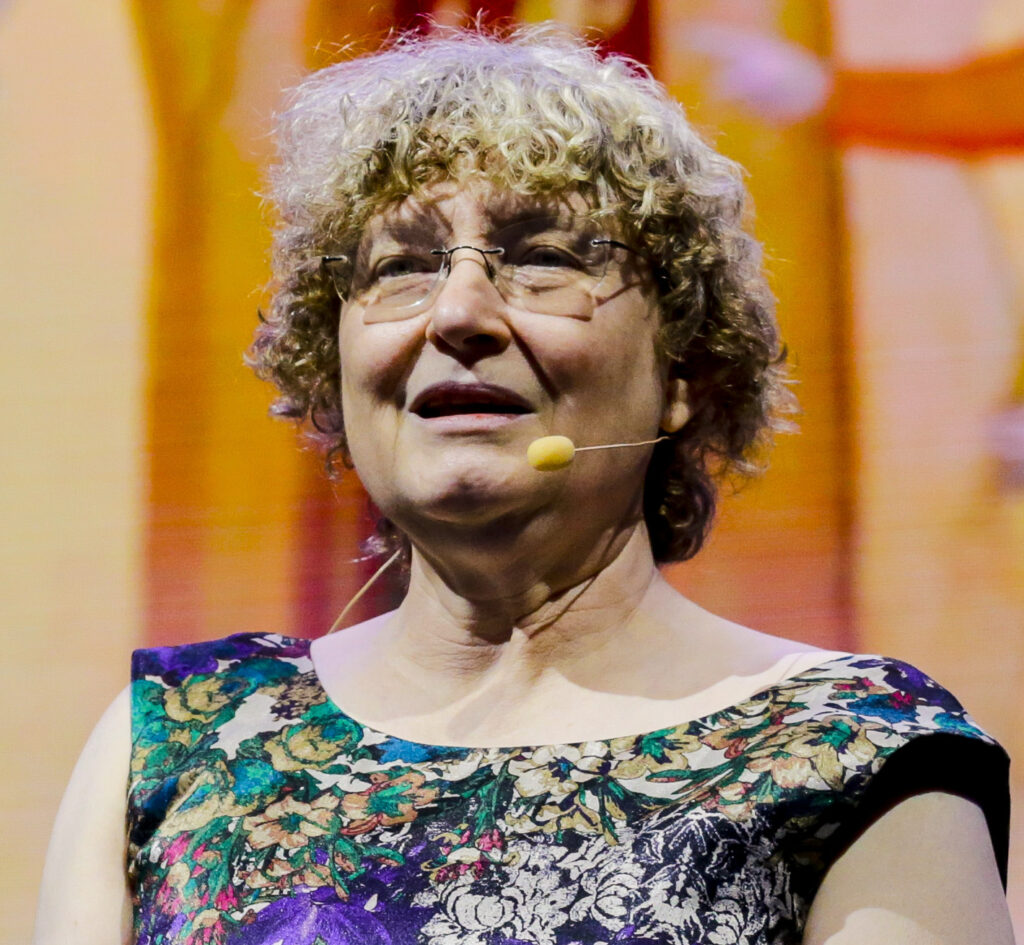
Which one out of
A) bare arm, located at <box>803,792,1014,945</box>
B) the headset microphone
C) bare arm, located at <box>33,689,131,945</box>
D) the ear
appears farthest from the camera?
the ear

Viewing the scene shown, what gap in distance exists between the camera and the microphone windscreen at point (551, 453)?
1.46 m

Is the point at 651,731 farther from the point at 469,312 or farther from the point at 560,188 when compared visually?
the point at 560,188

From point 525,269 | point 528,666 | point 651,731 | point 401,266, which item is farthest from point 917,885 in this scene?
point 401,266

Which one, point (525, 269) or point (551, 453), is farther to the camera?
point (525, 269)

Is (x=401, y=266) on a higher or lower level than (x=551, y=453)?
higher

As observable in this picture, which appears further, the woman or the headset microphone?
the headset microphone

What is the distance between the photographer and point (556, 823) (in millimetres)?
1381

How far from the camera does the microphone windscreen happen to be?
1461 millimetres

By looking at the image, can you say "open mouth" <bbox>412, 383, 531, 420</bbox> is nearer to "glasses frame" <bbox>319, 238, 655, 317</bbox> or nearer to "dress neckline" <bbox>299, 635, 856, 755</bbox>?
"glasses frame" <bbox>319, 238, 655, 317</bbox>

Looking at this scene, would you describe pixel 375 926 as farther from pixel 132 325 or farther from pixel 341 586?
pixel 132 325

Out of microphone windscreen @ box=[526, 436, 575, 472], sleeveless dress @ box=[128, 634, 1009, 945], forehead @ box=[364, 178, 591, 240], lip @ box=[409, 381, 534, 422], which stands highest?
forehead @ box=[364, 178, 591, 240]

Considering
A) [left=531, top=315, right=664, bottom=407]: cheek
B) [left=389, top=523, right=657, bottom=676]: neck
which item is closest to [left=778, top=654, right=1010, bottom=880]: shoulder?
[left=389, top=523, right=657, bottom=676]: neck

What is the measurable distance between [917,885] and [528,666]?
496mm

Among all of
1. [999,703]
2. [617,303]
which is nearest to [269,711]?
[617,303]
